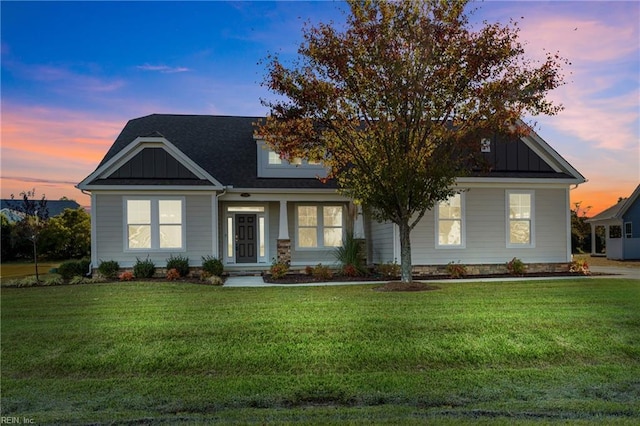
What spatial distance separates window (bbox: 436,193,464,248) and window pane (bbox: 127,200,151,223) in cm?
912

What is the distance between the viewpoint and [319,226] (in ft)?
63.7

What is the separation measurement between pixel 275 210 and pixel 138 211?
4.69 meters

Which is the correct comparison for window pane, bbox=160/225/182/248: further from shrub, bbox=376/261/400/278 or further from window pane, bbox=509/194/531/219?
window pane, bbox=509/194/531/219

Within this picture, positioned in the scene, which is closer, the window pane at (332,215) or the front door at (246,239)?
the front door at (246,239)

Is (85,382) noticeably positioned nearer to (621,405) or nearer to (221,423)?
(221,423)

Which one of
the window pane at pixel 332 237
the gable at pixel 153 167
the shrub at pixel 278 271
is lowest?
the shrub at pixel 278 271

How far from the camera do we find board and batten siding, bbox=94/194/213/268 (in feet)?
54.6

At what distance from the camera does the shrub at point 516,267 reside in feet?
57.2

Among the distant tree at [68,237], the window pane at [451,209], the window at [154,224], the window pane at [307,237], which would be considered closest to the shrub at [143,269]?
the window at [154,224]

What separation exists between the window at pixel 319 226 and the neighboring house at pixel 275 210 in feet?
0.12

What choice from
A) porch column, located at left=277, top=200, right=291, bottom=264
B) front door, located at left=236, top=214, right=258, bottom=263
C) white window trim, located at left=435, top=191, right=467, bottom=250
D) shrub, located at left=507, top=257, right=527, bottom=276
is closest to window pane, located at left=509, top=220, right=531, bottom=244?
shrub, located at left=507, top=257, right=527, bottom=276

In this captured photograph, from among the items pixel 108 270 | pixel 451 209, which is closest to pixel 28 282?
pixel 108 270

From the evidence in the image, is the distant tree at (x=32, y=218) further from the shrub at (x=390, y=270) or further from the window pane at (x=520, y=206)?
the window pane at (x=520, y=206)

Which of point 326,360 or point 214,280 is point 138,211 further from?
point 326,360
